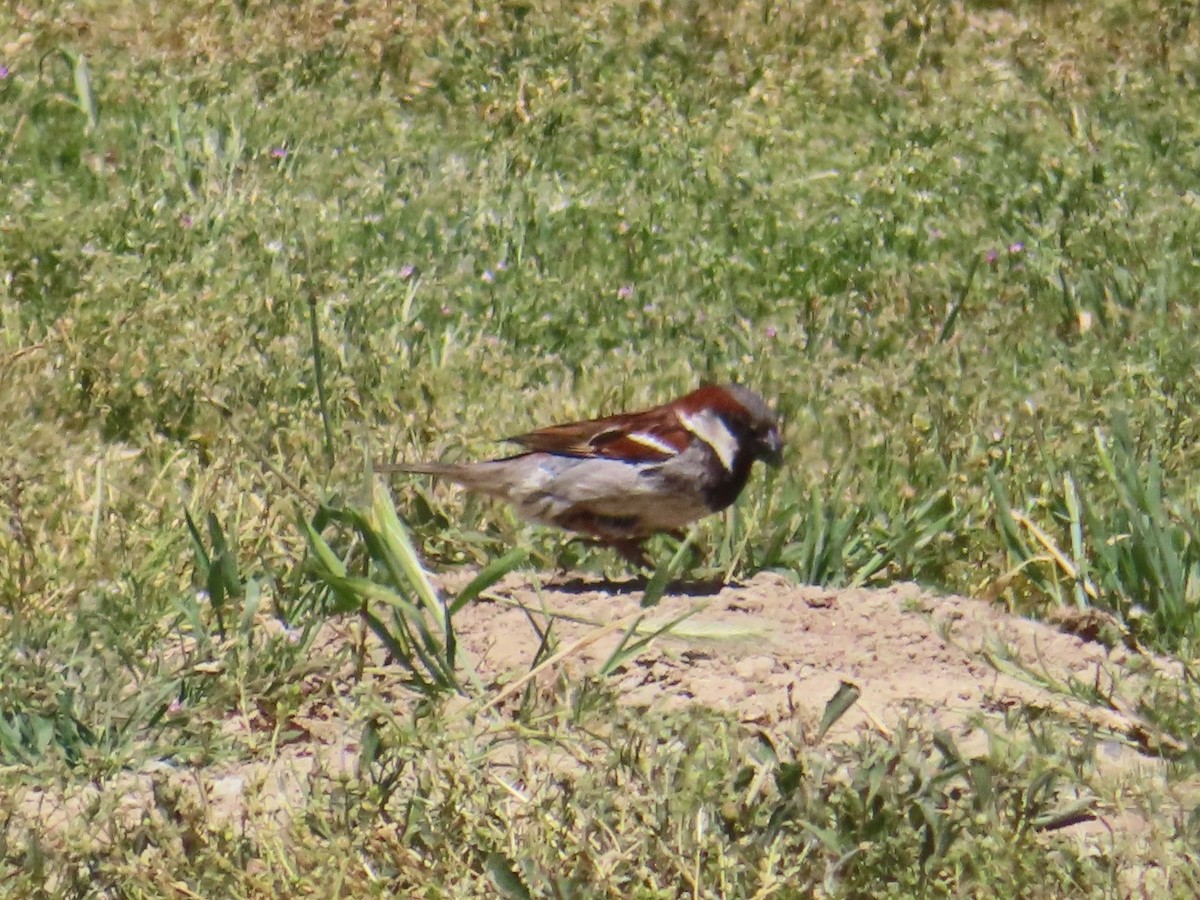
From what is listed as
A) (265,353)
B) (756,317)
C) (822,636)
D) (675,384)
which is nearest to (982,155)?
(756,317)

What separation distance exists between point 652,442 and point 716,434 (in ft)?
0.57

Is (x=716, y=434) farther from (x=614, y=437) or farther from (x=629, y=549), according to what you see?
(x=629, y=549)

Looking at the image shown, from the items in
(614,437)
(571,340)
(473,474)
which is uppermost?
(614,437)

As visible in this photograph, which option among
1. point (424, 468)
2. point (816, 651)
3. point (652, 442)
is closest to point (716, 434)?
point (652, 442)

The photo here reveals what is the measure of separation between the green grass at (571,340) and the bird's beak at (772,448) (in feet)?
0.39

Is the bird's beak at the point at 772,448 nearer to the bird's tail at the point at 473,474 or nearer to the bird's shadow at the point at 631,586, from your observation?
the bird's shadow at the point at 631,586

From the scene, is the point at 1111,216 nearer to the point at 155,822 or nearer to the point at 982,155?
the point at 982,155

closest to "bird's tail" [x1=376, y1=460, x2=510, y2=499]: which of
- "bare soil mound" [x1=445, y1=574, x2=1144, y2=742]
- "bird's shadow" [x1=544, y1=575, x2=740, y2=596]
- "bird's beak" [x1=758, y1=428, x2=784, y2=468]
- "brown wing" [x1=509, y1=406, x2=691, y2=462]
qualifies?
"brown wing" [x1=509, y1=406, x2=691, y2=462]

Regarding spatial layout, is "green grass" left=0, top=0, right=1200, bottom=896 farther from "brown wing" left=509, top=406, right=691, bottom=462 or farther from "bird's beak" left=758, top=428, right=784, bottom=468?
"brown wing" left=509, top=406, right=691, bottom=462

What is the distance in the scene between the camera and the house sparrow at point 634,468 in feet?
17.3

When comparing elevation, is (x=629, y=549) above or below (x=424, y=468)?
below

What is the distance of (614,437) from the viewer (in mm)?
5383

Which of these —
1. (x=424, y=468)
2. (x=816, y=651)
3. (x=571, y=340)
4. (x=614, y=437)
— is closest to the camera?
(x=816, y=651)

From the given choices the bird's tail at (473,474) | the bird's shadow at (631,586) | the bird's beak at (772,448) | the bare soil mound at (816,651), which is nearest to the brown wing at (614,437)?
the bird's tail at (473,474)
